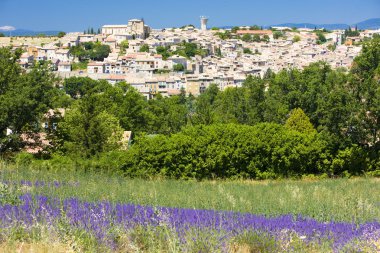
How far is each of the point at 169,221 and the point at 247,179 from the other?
1367cm

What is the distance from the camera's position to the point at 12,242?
4.55 m

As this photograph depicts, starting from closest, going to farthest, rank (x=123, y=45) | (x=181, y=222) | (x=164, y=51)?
(x=181, y=222)
(x=164, y=51)
(x=123, y=45)

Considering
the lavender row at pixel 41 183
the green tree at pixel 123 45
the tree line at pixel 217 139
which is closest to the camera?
the lavender row at pixel 41 183

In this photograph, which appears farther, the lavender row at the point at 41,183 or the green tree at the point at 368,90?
the green tree at the point at 368,90

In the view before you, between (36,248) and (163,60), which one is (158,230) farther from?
(163,60)

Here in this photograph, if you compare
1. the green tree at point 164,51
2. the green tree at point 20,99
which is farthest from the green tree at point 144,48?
the green tree at point 20,99

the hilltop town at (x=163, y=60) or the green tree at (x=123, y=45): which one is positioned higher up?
the green tree at (x=123, y=45)

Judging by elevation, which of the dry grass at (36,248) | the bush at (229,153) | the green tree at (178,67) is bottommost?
the bush at (229,153)

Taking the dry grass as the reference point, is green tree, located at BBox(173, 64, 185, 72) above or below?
→ above

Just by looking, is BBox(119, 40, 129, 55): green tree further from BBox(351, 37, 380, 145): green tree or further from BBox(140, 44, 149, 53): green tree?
BBox(351, 37, 380, 145): green tree

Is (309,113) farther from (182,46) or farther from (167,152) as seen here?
(182,46)

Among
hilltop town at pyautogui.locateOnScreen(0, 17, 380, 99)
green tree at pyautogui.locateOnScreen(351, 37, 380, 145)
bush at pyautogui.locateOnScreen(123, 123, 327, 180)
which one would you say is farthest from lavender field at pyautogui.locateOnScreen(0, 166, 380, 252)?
hilltop town at pyautogui.locateOnScreen(0, 17, 380, 99)

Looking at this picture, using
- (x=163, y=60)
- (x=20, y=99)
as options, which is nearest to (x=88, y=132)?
(x=20, y=99)

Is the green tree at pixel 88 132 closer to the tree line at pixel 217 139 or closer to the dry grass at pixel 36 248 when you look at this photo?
the tree line at pixel 217 139
